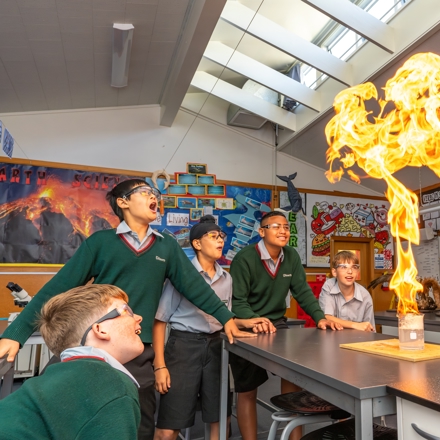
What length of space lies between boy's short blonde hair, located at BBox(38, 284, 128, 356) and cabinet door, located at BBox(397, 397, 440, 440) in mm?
905

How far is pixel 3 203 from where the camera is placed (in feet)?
18.6

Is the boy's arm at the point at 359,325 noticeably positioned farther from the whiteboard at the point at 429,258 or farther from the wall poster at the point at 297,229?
the whiteboard at the point at 429,258

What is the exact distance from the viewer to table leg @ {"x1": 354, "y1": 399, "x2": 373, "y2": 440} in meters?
1.22

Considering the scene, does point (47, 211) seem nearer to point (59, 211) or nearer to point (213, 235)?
point (59, 211)

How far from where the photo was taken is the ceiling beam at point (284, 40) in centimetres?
484

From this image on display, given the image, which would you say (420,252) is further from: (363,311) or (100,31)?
(100,31)

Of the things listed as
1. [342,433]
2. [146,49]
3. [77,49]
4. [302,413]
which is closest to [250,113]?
[146,49]

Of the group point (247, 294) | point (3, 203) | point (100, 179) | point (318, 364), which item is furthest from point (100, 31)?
point (318, 364)

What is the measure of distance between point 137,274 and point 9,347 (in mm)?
637

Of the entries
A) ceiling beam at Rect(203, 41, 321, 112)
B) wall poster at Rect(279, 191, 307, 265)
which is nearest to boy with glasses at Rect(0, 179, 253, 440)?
ceiling beam at Rect(203, 41, 321, 112)

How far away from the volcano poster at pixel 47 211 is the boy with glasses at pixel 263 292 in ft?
12.4

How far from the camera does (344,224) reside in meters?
7.41

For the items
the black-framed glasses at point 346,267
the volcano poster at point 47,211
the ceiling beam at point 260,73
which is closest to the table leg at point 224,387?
the black-framed glasses at point 346,267

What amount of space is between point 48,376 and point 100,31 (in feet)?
13.7
